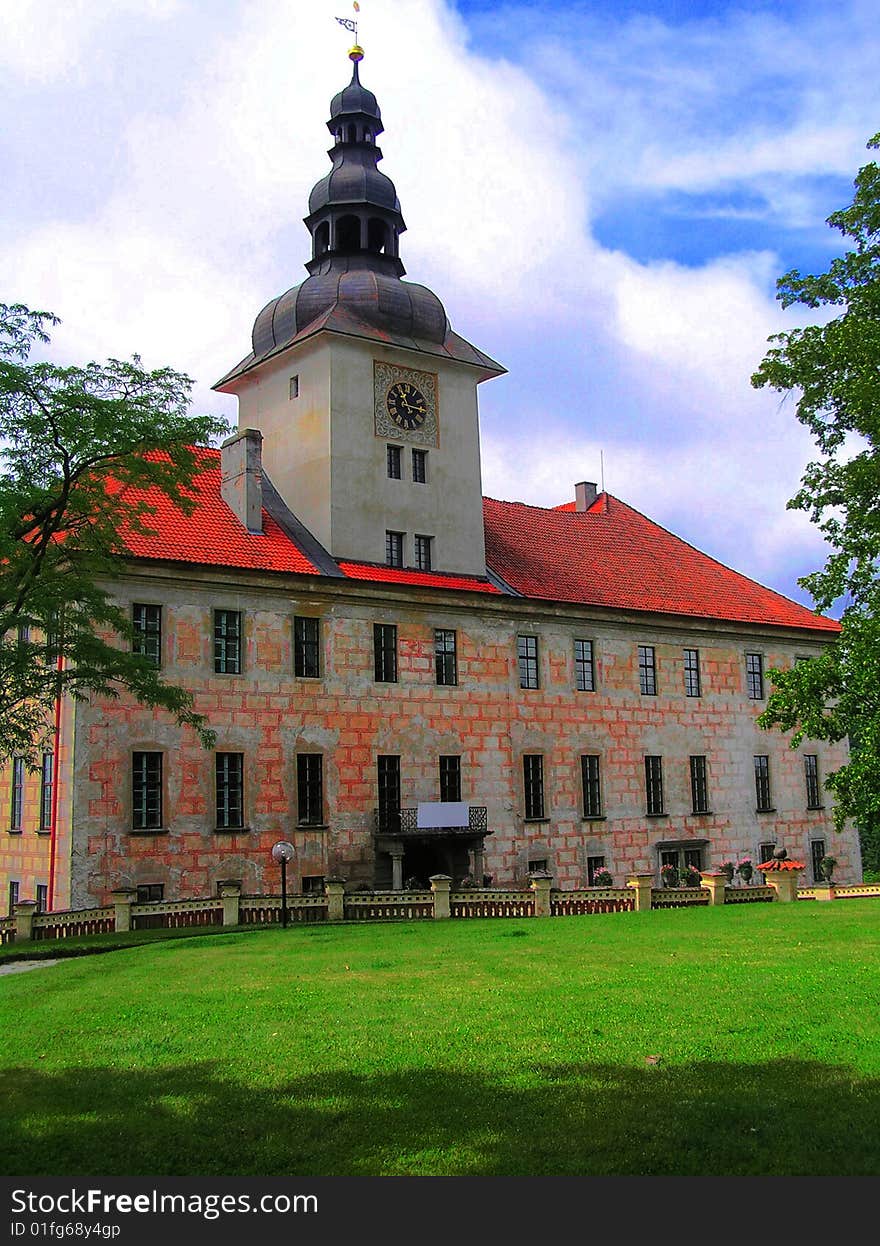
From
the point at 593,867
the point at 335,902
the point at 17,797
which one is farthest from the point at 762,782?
the point at 17,797

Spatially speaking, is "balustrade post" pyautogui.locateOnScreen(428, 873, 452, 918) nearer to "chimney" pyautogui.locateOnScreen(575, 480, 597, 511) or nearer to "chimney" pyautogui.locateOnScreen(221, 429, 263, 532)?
"chimney" pyautogui.locateOnScreen(221, 429, 263, 532)

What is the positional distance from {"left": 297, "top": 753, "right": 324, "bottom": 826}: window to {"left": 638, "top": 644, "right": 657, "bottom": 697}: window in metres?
13.2

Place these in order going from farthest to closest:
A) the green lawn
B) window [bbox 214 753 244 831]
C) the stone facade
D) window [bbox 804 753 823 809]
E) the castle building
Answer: window [bbox 804 753 823 809] → window [bbox 214 753 244 831] → the castle building → the stone facade → the green lawn

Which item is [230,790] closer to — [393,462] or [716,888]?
[393,462]

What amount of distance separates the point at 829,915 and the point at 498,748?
1294 centimetres

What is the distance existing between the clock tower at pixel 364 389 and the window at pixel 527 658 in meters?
2.75

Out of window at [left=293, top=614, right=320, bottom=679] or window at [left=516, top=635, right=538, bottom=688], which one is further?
window at [left=516, top=635, right=538, bottom=688]

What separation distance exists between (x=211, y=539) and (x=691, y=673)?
61.1 feet

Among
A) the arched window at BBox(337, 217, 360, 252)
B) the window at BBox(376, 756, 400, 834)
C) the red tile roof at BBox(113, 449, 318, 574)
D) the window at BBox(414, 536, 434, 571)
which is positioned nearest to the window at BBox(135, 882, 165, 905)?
the window at BBox(376, 756, 400, 834)

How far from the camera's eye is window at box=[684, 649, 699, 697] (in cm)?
4231

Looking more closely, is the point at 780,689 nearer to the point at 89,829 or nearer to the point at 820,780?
the point at 89,829

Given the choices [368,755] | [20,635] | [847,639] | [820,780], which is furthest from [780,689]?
[820,780]

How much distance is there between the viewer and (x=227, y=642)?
3198cm

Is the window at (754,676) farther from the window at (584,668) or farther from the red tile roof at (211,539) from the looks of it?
the red tile roof at (211,539)
